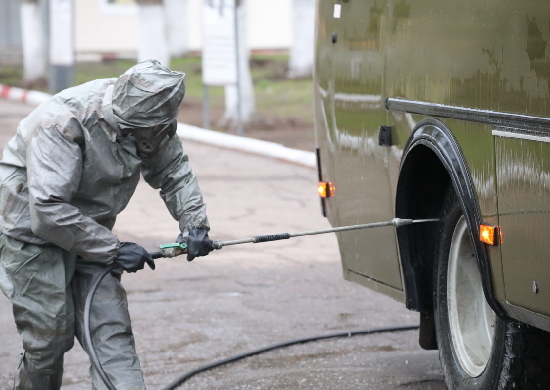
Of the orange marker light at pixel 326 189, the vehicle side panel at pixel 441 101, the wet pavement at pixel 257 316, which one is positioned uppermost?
the vehicle side panel at pixel 441 101

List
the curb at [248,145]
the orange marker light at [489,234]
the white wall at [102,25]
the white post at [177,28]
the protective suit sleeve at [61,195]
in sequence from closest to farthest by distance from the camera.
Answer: the orange marker light at [489,234], the protective suit sleeve at [61,195], the curb at [248,145], the white post at [177,28], the white wall at [102,25]

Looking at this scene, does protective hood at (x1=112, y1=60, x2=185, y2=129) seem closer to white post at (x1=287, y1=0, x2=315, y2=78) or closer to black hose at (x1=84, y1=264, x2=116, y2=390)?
black hose at (x1=84, y1=264, x2=116, y2=390)

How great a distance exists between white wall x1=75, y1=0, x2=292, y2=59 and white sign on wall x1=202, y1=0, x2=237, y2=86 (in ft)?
57.4

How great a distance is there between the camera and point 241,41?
16.1m

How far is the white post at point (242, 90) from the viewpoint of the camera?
16219 mm

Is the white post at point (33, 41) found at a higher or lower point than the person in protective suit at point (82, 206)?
higher

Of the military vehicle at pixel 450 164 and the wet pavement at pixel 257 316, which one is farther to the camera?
the wet pavement at pixel 257 316

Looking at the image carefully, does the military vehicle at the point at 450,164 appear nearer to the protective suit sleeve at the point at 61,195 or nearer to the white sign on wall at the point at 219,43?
the protective suit sleeve at the point at 61,195

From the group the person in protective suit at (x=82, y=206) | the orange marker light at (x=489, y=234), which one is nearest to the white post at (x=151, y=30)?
the person in protective suit at (x=82, y=206)

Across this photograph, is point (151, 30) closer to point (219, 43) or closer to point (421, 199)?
point (219, 43)

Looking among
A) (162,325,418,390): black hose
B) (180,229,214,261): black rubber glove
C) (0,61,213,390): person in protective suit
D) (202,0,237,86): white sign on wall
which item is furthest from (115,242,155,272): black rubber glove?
(202,0,237,86): white sign on wall

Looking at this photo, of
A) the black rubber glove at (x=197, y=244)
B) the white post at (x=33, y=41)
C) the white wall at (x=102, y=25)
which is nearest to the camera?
the black rubber glove at (x=197, y=244)

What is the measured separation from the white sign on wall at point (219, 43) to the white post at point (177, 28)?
16119 millimetres

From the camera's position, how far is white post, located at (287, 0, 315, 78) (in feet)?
73.4
